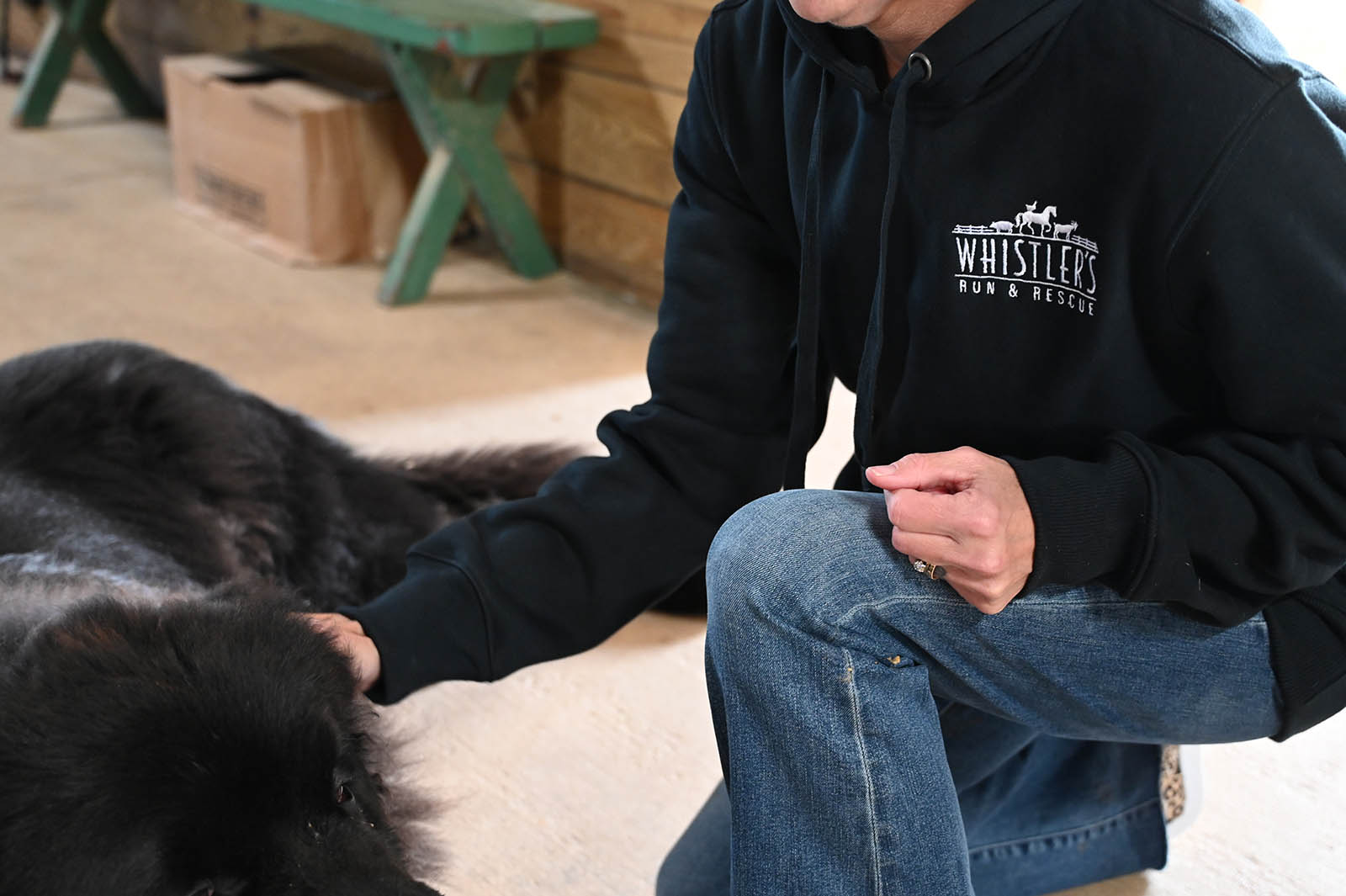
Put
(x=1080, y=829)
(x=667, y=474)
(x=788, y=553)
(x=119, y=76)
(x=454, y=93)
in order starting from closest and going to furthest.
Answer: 1. (x=788, y=553)
2. (x=667, y=474)
3. (x=1080, y=829)
4. (x=454, y=93)
5. (x=119, y=76)

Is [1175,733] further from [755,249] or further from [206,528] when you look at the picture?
[206,528]

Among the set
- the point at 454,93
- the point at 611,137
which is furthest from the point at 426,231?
the point at 611,137

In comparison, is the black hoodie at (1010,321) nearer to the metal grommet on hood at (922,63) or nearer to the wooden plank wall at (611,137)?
the metal grommet on hood at (922,63)

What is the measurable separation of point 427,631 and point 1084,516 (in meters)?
0.64

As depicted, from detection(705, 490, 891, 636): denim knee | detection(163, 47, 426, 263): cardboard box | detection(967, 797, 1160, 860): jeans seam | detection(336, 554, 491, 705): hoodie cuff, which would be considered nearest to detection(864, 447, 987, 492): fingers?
detection(705, 490, 891, 636): denim knee

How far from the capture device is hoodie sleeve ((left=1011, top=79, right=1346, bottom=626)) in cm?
105

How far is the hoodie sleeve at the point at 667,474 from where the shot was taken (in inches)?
52.8

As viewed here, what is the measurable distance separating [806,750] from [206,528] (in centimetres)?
109

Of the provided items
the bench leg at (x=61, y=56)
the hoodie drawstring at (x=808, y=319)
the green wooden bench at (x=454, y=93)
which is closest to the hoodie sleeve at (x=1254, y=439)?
the hoodie drawstring at (x=808, y=319)

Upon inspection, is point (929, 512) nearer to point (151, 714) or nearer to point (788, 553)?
point (788, 553)

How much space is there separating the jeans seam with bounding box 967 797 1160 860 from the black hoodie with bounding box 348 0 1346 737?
0.38 m

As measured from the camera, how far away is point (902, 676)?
114 cm

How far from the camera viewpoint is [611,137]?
3605mm

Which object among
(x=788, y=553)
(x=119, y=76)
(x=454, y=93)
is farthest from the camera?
(x=119, y=76)
